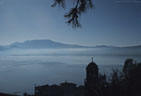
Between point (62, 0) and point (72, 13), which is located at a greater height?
point (62, 0)

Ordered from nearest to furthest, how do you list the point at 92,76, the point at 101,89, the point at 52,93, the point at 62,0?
the point at 62,0 < the point at 101,89 < the point at 92,76 < the point at 52,93

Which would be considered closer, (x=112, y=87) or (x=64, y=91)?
(x=112, y=87)

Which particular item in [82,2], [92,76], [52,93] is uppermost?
[82,2]

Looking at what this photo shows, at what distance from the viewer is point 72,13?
100 inches

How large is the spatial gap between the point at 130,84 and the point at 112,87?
3.23 feet

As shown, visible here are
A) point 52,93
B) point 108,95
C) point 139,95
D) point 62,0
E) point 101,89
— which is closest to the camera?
point 62,0

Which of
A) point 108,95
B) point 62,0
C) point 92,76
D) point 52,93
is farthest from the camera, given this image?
point 52,93

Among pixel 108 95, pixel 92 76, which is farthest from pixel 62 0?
pixel 92 76

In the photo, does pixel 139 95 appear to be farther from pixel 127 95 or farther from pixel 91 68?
pixel 91 68

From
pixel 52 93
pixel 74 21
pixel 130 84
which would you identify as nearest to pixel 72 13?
pixel 74 21

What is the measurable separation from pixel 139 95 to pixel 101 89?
1371 millimetres

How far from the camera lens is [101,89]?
18.1ft

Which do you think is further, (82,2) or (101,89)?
(101,89)

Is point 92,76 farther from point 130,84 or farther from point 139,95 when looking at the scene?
point 139,95
